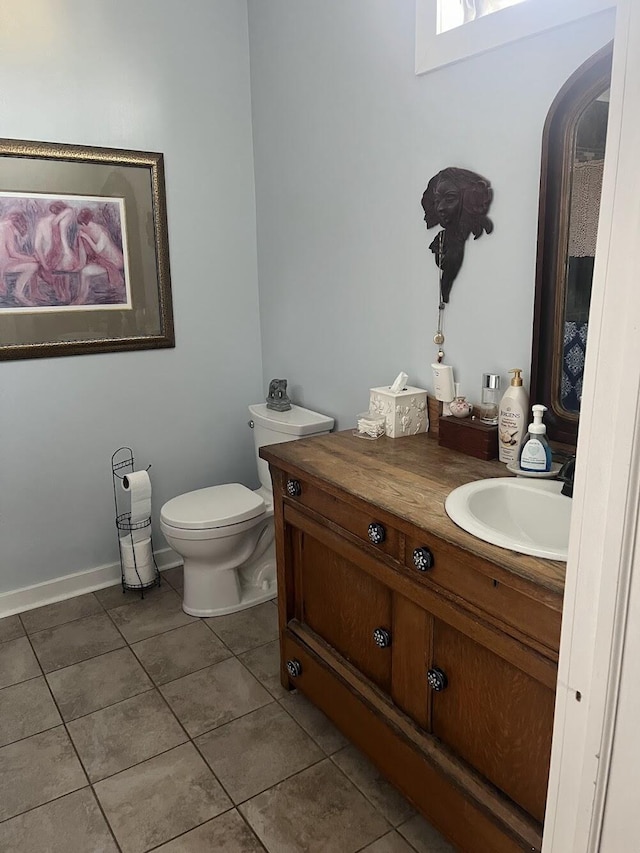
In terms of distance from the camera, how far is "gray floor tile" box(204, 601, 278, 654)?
8.34ft

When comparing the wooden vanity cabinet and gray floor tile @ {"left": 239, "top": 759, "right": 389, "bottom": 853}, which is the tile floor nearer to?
gray floor tile @ {"left": 239, "top": 759, "right": 389, "bottom": 853}

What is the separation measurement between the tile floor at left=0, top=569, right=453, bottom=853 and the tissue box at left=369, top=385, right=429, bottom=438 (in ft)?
3.20

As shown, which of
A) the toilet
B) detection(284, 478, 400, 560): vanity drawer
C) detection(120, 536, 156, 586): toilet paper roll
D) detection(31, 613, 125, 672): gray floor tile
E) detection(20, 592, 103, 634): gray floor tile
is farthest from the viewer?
detection(120, 536, 156, 586): toilet paper roll

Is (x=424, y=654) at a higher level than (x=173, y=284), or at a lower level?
lower

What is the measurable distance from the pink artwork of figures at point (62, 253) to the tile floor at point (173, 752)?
4.46 feet

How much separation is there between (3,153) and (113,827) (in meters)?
2.32

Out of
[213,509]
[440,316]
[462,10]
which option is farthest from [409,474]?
[462,10]

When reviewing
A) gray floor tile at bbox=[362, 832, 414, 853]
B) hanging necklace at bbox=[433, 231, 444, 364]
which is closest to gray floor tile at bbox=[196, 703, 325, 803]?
gray floor tile at bbox=[362, 832, 414, 853]

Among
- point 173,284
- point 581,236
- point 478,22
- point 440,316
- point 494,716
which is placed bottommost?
point 494,716

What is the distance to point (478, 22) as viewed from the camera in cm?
183

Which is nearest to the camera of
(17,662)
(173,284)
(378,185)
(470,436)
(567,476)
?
(567,476)

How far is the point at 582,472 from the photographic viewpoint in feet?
2.75

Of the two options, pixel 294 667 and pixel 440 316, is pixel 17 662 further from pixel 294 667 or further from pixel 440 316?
pixel 440 316

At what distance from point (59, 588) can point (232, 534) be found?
0.91 meters
